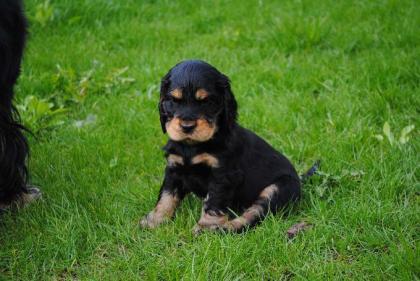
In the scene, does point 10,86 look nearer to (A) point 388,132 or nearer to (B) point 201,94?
(B) point 201,94

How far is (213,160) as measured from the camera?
305cm

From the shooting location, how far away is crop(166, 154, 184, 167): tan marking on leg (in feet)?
10.2

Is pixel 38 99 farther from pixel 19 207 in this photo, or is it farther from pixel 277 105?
pixel 277 105

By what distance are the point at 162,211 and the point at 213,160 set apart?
0.43 meters

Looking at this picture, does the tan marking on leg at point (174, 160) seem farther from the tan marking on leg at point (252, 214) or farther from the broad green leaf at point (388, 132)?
the broad green leaf at point (388, 132)

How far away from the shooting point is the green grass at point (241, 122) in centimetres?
282

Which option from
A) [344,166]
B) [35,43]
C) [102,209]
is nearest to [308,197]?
[344,166]

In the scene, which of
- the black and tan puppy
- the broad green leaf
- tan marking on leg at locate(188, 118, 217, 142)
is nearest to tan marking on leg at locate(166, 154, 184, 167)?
the black and tan puppy

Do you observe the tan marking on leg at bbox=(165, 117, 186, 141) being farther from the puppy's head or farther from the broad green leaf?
the broad green leaf

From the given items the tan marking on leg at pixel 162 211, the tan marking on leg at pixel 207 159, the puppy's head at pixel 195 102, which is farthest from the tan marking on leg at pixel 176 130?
the tan marking on leg at pixel 162 211

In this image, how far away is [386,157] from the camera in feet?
11.9

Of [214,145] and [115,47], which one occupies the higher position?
[214,145]

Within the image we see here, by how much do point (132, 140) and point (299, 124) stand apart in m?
1.28

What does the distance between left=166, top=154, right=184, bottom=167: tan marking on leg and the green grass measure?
0.31m
